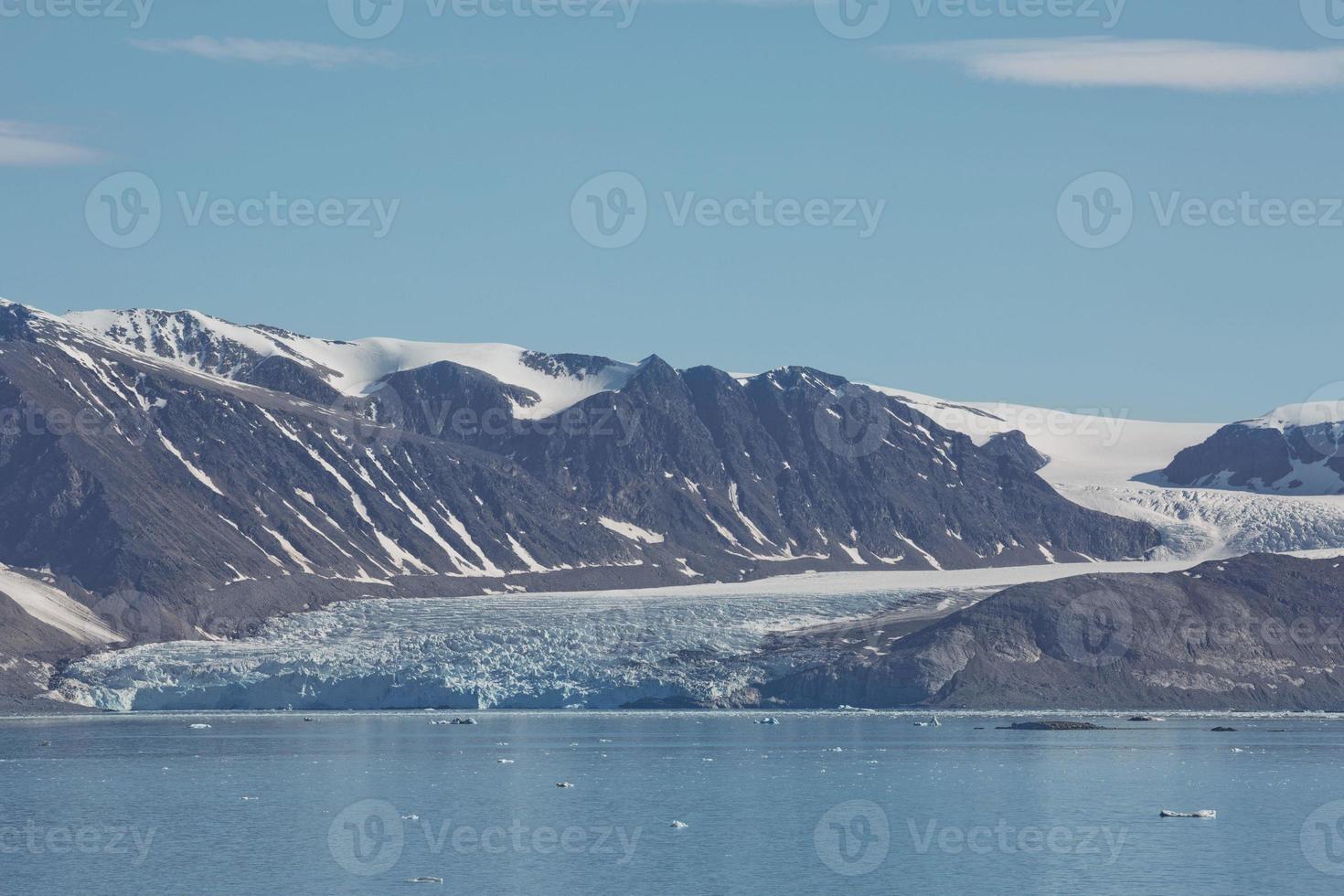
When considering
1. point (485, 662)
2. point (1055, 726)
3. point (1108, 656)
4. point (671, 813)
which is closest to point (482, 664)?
point (485, 662)

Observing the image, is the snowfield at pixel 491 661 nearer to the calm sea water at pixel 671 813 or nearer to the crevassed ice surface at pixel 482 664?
the crevassed ice surface at pixel 482 664

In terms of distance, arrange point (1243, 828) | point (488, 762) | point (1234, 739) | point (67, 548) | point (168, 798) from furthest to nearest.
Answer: point (67, 548), point (1234, 739), point (488, 762), point (168, 798), point (1243, 828)

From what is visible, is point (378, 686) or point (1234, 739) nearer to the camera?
point (1234, 739)

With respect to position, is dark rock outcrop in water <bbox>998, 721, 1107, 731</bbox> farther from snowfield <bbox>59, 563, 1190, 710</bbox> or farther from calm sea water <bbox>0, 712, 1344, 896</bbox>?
snowfield <bbox>59, 563, 1190, 710</bbox>

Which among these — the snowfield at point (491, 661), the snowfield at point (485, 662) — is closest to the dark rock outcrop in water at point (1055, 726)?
the snowfield at point (491, 661)

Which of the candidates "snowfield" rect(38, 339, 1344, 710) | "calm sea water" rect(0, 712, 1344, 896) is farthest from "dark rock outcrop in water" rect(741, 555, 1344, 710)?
"calm sea water" rect(0, 712, 1344, 896)

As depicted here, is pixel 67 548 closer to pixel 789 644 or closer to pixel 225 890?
pixel 789 644

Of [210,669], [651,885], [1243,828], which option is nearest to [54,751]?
[210,669]
